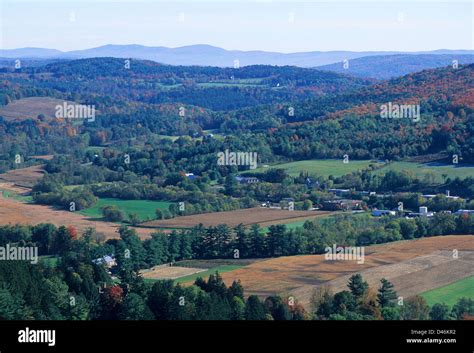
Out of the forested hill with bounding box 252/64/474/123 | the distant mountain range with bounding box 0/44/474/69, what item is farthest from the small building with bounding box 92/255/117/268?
the distant mountain range with bounding box 0/44/474/69

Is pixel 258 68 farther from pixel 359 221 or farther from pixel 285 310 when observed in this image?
pixel 285 310

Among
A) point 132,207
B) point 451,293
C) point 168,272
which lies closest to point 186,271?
point 168,272

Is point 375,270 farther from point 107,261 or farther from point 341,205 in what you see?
point 341,205

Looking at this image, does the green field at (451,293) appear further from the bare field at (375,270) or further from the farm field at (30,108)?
the farm field at (30,108)

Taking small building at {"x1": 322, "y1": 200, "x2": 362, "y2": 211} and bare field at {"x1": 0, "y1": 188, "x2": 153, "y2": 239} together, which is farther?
small building at {"x1": 322, "y1": 200, "x2": 362, "y2": 211}

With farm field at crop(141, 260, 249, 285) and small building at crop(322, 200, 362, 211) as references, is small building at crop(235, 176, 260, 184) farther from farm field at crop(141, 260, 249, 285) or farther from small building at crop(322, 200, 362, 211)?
farm field at crop(141, 260, 249, 285)

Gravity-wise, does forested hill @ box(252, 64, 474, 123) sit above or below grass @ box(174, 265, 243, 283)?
above

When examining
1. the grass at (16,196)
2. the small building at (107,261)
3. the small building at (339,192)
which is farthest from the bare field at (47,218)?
the small building at (339,192)
